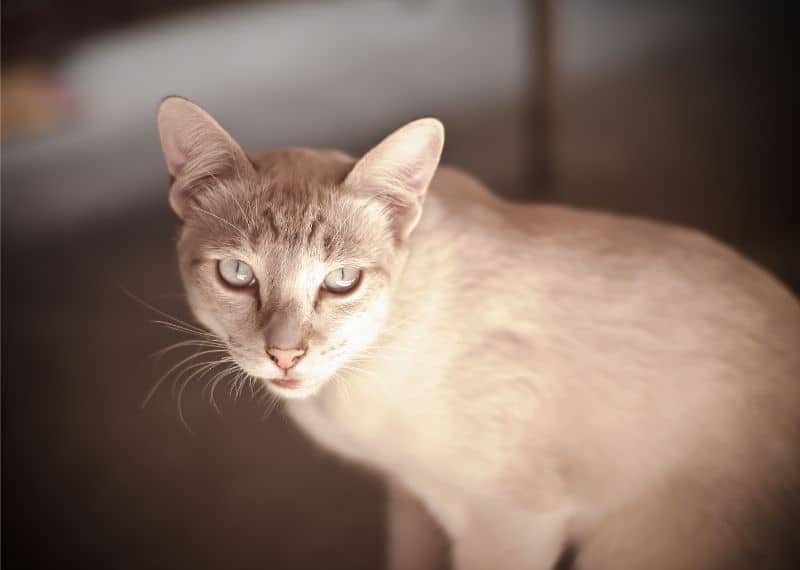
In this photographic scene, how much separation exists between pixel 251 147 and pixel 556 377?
5.37 ft

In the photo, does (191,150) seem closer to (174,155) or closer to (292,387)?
(174,155)

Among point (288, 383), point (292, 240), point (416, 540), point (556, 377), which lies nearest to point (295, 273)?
point (292, 240)

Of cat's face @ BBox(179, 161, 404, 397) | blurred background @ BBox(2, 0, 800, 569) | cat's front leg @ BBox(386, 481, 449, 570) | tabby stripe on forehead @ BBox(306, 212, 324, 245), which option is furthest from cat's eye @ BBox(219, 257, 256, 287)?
cat's front leg @ BBox(386, 481, 449, 570)

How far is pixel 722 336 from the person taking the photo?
126 centimetres

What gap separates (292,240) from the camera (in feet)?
3.66

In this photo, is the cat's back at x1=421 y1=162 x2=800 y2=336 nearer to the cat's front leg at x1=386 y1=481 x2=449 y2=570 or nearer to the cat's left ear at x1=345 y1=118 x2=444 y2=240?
the cat's left ear at x1=345 y1=118 x2=444 y2=240

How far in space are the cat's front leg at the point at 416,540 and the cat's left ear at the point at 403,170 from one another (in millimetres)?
706

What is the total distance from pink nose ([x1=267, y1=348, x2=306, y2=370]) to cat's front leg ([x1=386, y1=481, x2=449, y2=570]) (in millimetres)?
629

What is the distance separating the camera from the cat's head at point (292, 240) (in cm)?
110

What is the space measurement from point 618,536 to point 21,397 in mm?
1581

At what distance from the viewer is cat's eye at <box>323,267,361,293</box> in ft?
3.75

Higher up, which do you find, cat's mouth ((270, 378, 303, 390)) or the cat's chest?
cat's mouth ((270, 378, 303, 390))

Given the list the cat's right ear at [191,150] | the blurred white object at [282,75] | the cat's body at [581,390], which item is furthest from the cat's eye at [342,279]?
the blurred white object at [282,75]

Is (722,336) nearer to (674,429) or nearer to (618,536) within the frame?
(674,429)
